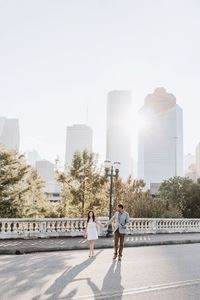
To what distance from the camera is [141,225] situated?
22.4m

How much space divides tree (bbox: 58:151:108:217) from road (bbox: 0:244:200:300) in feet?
63.8

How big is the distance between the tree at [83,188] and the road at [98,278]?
19436 mm

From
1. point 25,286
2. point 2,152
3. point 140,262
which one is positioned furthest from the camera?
point 2,152

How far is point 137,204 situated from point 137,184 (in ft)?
45.1

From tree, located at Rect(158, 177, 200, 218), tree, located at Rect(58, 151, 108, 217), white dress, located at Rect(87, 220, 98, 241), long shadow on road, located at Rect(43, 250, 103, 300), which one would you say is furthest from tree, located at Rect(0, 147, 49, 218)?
tree, located at Rect(158, 177, 200, 218)

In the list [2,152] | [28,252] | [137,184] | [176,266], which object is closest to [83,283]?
[176,266]

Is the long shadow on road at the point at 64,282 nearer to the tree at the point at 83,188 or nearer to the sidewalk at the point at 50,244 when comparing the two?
the sidewalk at the point at 50,244

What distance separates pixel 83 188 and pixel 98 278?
23.6 m

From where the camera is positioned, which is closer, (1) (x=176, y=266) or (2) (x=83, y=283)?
(2) (x=83, y=283)

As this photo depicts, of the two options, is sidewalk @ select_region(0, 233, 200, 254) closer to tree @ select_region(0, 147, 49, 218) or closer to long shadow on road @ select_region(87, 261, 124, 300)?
long shadow on road @ select_region(87, 261, 124, 300)

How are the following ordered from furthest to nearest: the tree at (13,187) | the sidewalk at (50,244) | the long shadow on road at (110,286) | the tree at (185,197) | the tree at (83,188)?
1. the tree at (185,197)
2. the tree at (83,188)
3. the tree at (13,187)
4. the sidewalk at (50,244)
5. the long shadow on road at (110,286)

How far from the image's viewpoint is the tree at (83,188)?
3186 cm

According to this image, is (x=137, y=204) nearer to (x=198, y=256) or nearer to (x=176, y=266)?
(x=198, y=256)

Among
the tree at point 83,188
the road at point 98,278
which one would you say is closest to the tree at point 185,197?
the tree at point 83,188
